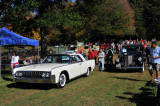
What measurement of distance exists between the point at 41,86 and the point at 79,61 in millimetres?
2447

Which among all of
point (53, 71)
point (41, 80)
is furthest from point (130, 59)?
point (41, 80)

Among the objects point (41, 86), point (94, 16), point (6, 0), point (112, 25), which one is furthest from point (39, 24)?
point (112, 25)

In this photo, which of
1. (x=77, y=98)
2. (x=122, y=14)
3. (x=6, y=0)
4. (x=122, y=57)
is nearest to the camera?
(x=77, y=98)

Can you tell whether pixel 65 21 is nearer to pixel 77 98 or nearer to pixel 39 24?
pixel 39 24

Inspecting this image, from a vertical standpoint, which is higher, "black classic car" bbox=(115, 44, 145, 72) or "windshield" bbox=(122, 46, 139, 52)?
"windshield" bbox=(122, 46, 139, 52)

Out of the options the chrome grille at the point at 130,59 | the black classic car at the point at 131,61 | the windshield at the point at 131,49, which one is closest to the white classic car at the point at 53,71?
the black classic car at the point at 131,61

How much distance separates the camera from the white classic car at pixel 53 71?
6.99 meters

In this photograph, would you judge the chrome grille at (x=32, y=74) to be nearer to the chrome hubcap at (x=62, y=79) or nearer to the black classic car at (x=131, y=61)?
the chrome hubcap at (x=62, y=79)

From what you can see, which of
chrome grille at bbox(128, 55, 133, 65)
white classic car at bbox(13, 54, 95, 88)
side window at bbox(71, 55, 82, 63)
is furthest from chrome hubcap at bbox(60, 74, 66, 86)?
chrome grille at bbox(128, 55, 133, 65)

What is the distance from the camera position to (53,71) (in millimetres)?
6938

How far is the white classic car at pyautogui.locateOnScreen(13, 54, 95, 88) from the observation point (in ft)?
22.9

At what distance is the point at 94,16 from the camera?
32094mm

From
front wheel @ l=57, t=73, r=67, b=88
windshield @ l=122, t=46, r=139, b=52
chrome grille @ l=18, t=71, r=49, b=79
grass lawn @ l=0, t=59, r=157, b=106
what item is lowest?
grass lawn @ l=0, t=59, r=157, b=106

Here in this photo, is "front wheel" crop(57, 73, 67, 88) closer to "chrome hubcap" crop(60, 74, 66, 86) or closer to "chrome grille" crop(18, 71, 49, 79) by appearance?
"chrome hubcap" crop(60, 74, 66, 86)
